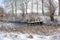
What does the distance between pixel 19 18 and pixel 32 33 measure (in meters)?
1.12

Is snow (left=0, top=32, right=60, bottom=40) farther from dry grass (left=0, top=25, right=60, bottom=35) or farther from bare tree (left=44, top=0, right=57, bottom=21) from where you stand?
bare tree (left=44, top=0, right=57, bottom=21)

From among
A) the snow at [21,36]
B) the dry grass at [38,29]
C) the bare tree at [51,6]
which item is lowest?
the snow at [21,36]

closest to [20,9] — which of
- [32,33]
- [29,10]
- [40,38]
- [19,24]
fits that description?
[29,10]

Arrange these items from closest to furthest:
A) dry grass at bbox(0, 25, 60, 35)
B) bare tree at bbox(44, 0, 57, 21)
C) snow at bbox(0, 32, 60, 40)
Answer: snow at bbox(0, 32, 60, 40) < dry grass at bbox(0, 25, 60, 35) < bare tree at bbox(44, 0, 57, 21)

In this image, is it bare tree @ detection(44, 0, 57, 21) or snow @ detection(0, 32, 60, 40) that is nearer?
snow @ detection(0, 32, 60, 40)

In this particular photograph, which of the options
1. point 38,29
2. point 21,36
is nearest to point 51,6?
point 38,29

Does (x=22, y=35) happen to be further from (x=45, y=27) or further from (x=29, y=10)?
(x=29, y=10)

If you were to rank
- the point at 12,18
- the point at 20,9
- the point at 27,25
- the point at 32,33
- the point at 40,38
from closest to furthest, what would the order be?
the point at 40,38
the point at 32,33
the point at 27,25
the point at 12,18
the point at 20,9

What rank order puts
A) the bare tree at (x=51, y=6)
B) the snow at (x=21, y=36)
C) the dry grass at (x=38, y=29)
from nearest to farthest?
the snow at (x=21, y=36)
the dry grass at (x=38, y=29)
the bare tree at (x=51, y=6)

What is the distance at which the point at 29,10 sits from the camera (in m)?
4.80

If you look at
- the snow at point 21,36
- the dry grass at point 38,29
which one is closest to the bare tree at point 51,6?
the dry grass at point 38,29

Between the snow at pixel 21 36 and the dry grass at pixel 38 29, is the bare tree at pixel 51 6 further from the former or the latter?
the snow at pixel 21 36

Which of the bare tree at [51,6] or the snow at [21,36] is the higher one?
the bare tree at [51,6]

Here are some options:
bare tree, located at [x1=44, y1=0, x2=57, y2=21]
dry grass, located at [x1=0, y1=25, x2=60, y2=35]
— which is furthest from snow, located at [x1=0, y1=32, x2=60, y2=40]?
bare tree, located at [x1=44, y1=0, x2=57, y2=21]
